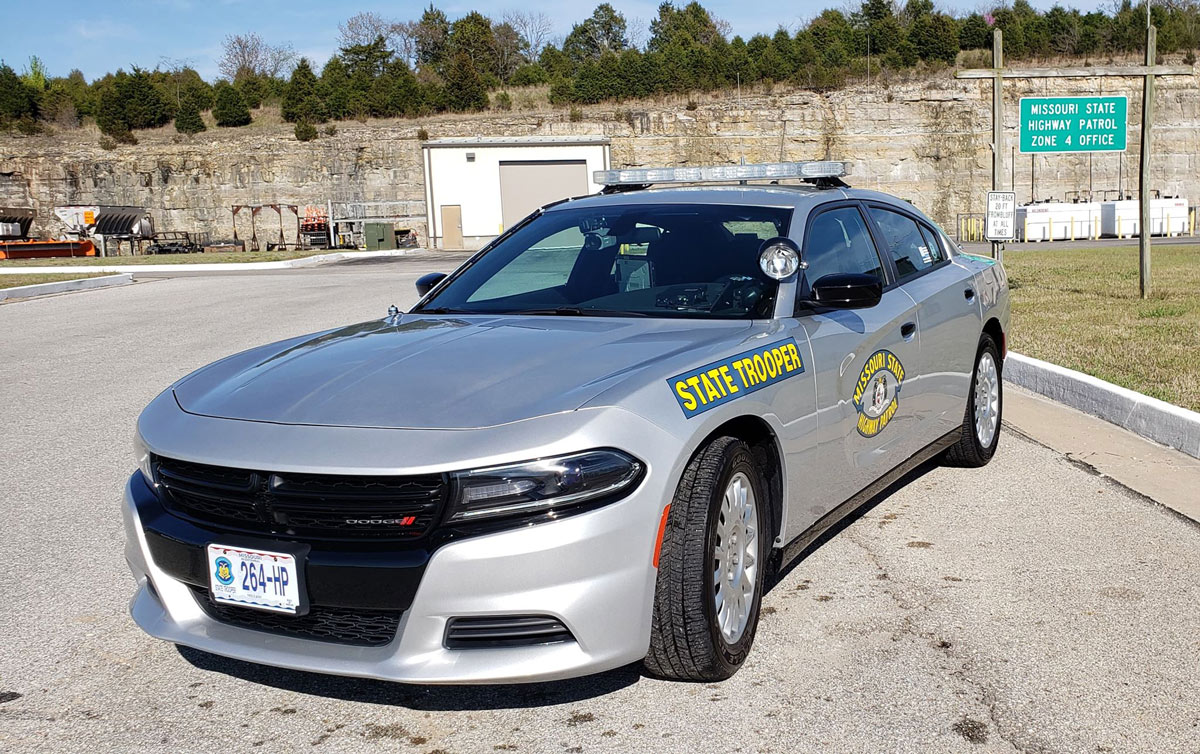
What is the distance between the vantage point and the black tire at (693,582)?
306 cm

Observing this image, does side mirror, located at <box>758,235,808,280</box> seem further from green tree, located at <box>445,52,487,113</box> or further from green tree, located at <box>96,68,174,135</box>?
green tree, located at <box>96,68,174,135</box>

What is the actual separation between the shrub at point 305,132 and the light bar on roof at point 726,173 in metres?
49.7

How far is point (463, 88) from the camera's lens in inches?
2235

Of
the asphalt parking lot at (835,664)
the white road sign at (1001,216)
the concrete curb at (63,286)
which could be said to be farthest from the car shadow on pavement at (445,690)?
the concrete curb at (63,286)

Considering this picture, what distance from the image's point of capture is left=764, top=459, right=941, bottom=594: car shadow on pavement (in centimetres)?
416

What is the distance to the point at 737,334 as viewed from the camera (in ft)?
12.4

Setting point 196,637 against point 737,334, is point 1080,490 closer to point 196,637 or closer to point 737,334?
point 737,334

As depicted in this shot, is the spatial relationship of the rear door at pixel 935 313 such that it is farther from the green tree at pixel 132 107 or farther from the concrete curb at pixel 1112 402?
the green tree at pixel 132 107

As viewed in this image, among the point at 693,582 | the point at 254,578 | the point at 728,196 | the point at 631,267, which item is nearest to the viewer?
the point at 254,578

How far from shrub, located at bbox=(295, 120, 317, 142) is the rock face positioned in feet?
1.14

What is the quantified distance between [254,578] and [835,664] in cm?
179

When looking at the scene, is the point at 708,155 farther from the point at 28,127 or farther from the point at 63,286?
the point at 63,286

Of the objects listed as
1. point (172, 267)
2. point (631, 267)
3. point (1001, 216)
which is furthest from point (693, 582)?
Result: point (172, 267)

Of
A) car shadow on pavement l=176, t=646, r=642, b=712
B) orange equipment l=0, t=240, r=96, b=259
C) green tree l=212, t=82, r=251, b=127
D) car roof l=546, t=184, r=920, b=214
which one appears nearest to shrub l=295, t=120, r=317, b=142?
green tree l=212, t=82, r=251, b=127
